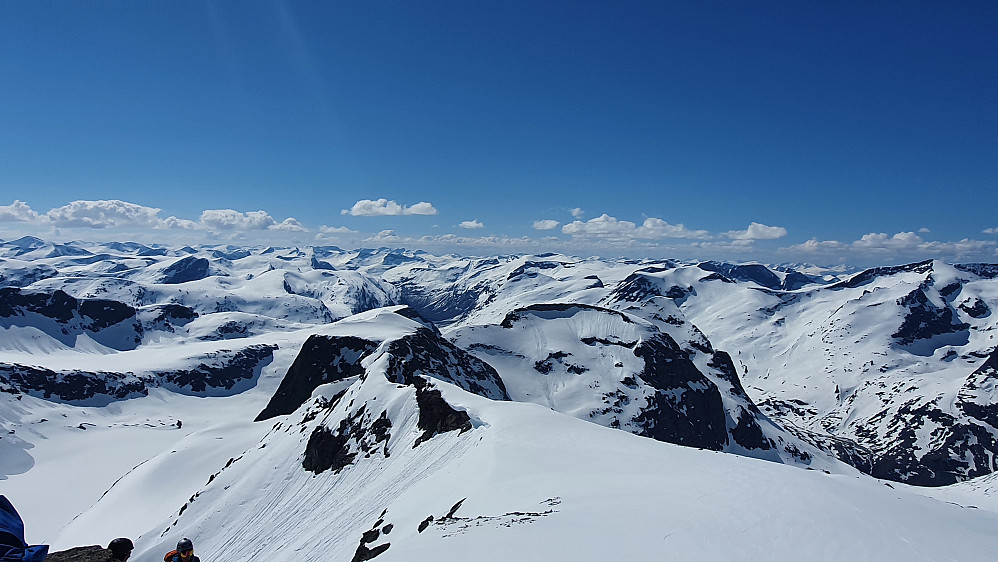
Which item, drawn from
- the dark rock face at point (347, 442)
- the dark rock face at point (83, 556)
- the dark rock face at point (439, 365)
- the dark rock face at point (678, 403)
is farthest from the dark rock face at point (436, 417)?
the dark rock face at point (678, 403)

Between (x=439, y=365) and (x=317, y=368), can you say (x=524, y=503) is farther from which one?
(x=317, y=368)

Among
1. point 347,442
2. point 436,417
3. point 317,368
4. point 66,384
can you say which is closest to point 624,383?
point 317,368

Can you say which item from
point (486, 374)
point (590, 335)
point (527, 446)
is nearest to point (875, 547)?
point (527, 446)

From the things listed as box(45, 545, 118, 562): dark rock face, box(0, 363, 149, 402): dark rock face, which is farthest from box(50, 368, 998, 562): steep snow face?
box(0, 363, 149, 402): dark rock face

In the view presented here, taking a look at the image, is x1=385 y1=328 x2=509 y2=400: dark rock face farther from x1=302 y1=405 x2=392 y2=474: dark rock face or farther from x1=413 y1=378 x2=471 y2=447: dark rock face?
x1=413 y1=378 x2=471 y2=447: dark rock face

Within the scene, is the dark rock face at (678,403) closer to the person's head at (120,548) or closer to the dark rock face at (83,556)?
the dark rock face at (83,556)

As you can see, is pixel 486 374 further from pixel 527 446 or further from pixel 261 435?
pixel 527 446
